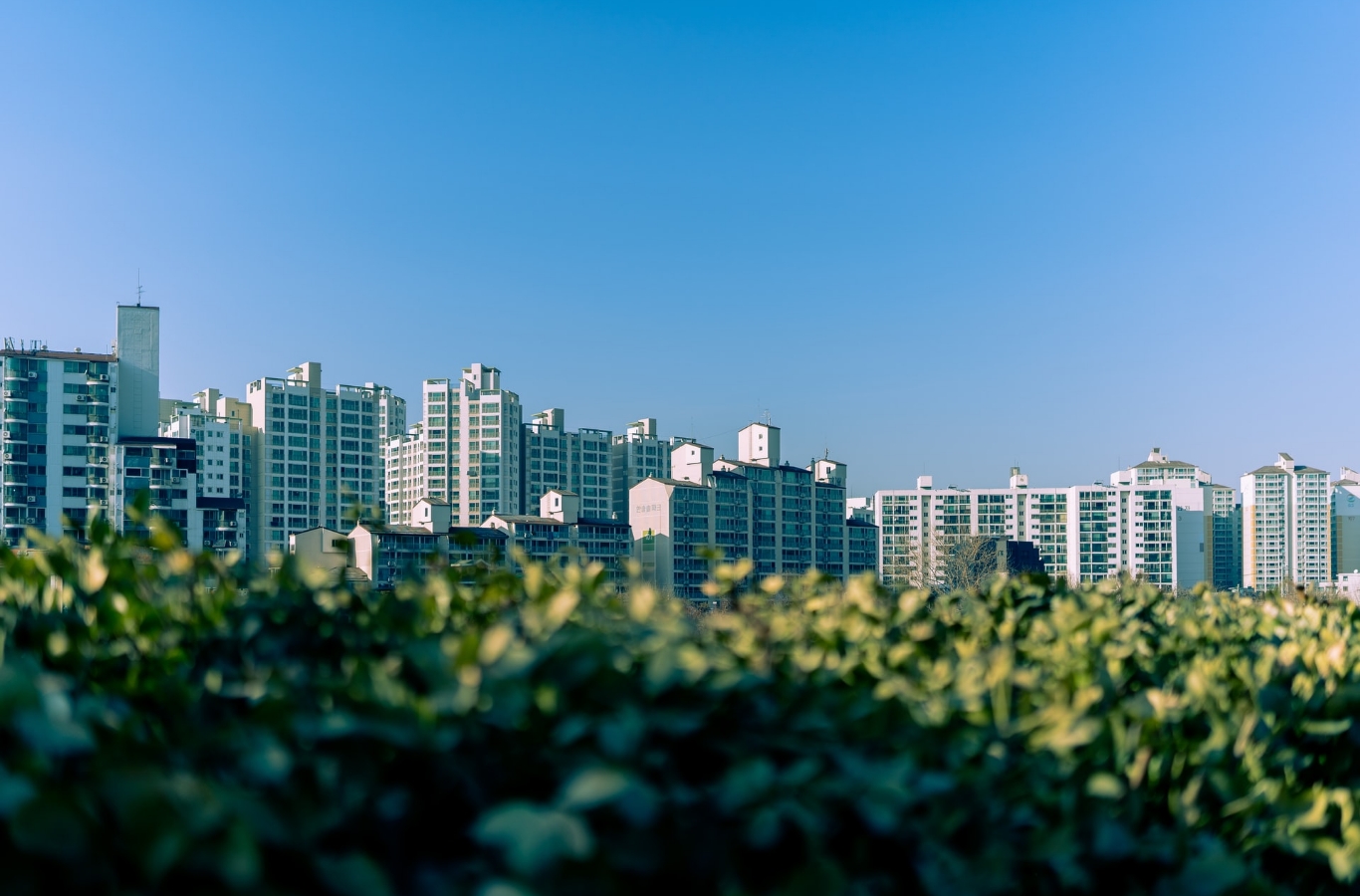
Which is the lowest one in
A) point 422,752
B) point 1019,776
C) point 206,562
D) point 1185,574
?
point 1185,574

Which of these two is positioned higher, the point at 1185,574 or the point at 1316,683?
the point at 1316,683

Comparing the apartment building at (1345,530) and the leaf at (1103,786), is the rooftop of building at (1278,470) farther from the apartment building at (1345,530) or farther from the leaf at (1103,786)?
the leaf at (1103,786)

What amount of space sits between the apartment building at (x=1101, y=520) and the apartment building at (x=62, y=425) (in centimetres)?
4581

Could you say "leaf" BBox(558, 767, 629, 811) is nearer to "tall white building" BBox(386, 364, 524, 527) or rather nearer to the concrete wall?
the concrete wall

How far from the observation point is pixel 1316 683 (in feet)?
6.31

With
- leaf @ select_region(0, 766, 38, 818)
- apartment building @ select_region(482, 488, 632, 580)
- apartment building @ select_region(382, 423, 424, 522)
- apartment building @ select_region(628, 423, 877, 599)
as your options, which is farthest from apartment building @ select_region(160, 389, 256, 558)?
leaf @ select_region(0, 766, 38, 818)

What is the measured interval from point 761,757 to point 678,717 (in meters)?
0.09

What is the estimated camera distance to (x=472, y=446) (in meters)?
62.1

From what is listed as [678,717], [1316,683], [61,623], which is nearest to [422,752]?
[678,717]

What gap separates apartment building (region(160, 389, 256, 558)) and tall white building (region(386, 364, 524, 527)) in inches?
408

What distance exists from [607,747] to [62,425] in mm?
46899

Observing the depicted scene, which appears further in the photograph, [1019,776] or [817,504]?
[817,504]

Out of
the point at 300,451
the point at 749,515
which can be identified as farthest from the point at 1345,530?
the point at 300,451

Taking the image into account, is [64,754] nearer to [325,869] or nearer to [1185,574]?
[325,869]
